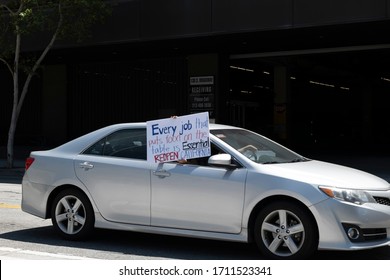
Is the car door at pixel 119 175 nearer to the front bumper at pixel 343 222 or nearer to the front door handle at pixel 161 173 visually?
the front door handle at pixel 161 173

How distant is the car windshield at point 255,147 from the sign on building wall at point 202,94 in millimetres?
15240

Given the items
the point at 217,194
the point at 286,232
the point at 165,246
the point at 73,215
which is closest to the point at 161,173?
the point at 217,194

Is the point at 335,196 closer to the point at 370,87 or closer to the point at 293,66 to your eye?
the point at 293,66

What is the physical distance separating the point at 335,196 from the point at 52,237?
3.95 meters

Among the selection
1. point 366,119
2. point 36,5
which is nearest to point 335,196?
point 36,5

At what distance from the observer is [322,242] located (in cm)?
550

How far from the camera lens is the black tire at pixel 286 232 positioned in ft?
18.2

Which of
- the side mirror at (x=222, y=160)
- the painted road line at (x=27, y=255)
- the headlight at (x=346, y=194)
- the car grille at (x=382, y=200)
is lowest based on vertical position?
the painted road line at (x=27, y=255)

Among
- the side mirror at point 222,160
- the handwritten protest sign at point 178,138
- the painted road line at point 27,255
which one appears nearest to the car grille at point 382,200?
the side mirror at point 222,160

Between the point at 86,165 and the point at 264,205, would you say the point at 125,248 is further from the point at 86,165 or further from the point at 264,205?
the point at 264,205

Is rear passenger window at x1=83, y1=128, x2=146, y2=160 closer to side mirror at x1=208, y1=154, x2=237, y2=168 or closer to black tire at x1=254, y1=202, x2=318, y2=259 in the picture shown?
side mirror at x1=208, y1=154, x2=237, y2=168

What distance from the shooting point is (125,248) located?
668cm

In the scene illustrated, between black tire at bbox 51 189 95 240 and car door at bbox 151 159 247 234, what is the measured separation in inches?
38.9

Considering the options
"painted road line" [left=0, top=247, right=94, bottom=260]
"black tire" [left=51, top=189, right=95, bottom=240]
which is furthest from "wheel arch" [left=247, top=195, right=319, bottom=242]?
"black tire" [left=51, top=189, right=95, bottom=240]
